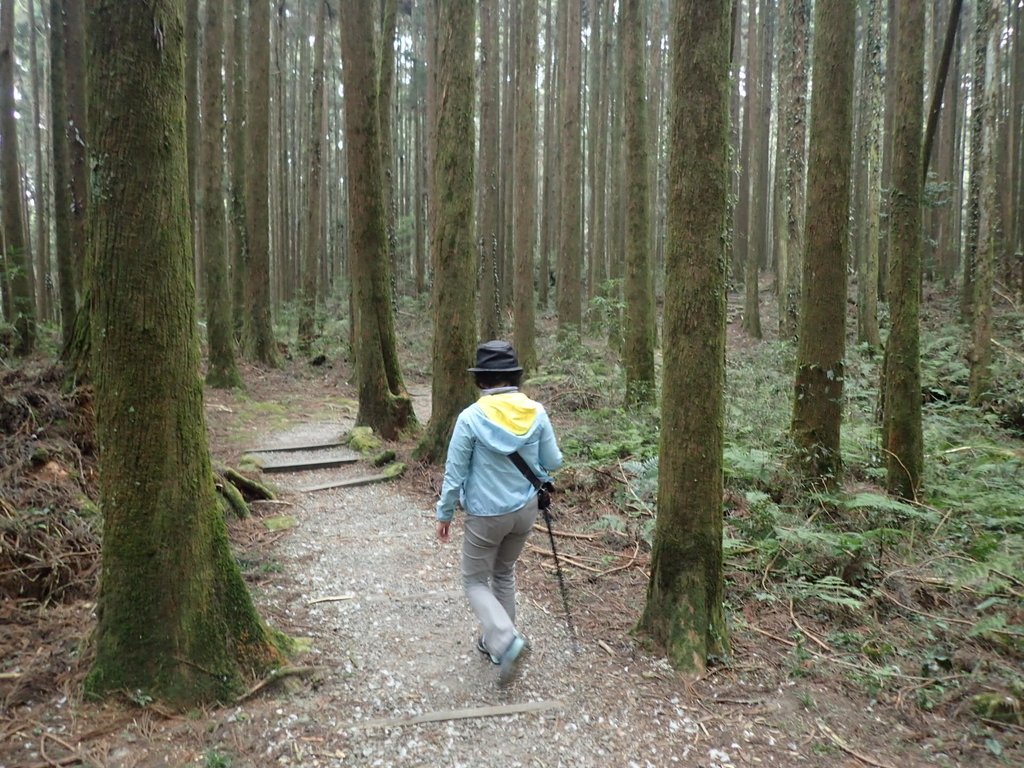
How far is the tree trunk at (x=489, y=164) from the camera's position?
16844 millimetres

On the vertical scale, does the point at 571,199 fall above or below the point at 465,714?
above

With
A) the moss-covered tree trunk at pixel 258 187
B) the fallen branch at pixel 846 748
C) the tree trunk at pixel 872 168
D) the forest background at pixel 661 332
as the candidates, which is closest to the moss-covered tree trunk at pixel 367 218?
the forest background at pixel 661 332

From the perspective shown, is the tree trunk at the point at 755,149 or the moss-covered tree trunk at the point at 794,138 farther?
the tree trunk at the point at 755,149

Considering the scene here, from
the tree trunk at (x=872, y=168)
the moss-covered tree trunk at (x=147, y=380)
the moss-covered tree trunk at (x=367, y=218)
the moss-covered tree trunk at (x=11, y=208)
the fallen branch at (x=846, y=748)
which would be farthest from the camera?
the tree trunk at (x=872, y=168)

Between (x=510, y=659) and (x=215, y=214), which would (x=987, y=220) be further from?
(x=215, y=214)

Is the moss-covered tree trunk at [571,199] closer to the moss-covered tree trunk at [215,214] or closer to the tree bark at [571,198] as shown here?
the tree bark at [571,198]

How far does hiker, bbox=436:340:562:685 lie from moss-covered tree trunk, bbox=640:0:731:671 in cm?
89

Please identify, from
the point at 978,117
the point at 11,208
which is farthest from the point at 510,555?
the point at 11,208

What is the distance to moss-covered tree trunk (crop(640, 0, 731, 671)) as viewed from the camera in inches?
164

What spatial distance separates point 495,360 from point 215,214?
38.1ft

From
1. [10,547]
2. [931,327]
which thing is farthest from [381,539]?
[931,327]

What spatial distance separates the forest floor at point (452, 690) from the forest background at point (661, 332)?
4.8 inches

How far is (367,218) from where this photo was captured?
1017 cm

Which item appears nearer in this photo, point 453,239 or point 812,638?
point 812,638
